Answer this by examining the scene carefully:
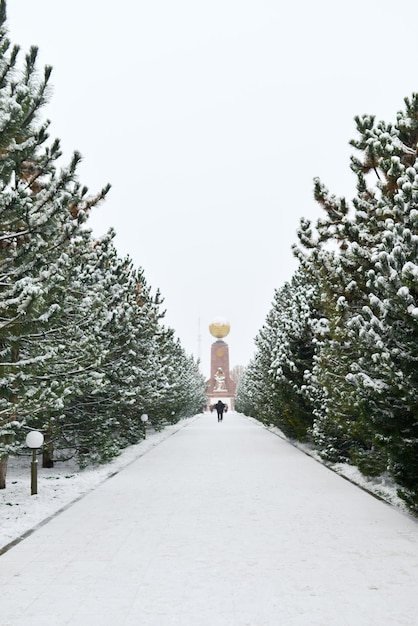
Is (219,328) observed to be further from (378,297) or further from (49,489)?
(378,297)

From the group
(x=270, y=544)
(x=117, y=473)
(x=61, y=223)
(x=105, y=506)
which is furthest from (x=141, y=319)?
(x=270, y=544)

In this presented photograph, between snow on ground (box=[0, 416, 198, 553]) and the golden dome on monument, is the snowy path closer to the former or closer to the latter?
snow on ground (box=[0, 416, 198, 553])

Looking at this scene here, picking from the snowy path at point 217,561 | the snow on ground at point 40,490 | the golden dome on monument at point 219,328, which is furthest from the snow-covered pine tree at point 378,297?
the golden dome on monument at point 219,328

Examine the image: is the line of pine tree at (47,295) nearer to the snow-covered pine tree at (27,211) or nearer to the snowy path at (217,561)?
the snow-covered pine tree at (27,211)

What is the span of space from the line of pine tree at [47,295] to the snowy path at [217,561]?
2081 mm

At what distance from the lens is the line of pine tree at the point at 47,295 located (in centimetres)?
736

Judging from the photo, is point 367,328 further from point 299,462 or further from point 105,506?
point 299,462

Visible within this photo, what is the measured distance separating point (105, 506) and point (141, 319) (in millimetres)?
8344

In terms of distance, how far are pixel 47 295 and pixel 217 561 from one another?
390cm

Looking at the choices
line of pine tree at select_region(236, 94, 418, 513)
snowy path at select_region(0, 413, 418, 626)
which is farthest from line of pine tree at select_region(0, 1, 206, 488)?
line of pine tree at select_region(236, 94, 418, 513)

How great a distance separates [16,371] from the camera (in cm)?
936

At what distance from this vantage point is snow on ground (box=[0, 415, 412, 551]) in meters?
8.66

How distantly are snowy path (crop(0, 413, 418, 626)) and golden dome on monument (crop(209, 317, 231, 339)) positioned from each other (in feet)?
264

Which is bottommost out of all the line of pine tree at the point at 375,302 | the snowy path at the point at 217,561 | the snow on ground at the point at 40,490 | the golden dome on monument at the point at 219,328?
the snow on ground at the point at 40,490
